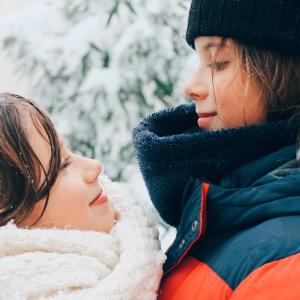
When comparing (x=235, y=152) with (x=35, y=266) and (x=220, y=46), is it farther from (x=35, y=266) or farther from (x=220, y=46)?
(x=35, y=266)

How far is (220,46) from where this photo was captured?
1.47 metres

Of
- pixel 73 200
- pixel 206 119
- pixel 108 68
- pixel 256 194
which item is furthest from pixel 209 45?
pixel 108 68

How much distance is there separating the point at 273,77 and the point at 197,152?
249 millimetres

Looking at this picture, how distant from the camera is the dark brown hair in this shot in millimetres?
1411

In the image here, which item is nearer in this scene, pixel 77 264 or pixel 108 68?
pixel 77 264

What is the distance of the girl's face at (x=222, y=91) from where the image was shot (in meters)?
1.43

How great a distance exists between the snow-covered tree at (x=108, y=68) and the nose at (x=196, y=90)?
7.30 feet

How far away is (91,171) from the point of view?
167cm

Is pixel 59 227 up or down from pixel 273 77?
down

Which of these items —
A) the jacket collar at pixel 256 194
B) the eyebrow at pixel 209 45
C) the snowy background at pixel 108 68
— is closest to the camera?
the jacket collar at pixel 256 194

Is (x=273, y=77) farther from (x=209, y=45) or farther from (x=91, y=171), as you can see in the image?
(x=91, y=171)

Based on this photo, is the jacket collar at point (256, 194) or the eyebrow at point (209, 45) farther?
the eyebrow at point (209, 45)

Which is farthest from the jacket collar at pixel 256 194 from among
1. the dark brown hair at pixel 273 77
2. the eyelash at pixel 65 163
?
the eyelash at pixel 65 163

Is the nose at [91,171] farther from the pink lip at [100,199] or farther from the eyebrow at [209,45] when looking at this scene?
the eyebrow at [209,45]
